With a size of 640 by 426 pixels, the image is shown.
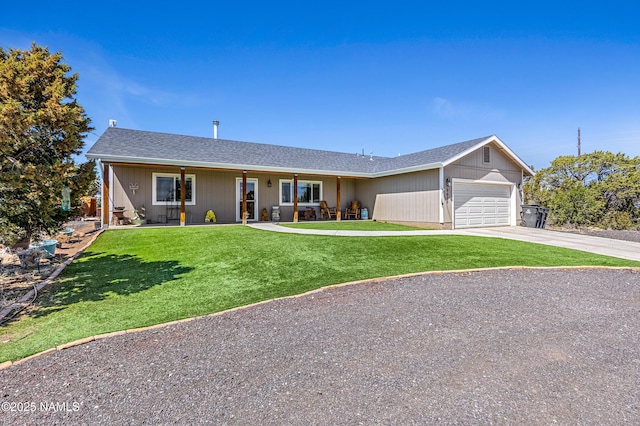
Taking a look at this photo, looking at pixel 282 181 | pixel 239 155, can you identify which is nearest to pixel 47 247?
pixel 239 155

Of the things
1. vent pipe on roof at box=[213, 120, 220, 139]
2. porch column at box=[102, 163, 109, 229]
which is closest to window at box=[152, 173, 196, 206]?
porch column at box=[102, 163, 109, 229]

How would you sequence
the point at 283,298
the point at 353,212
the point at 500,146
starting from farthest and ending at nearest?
the point at 353,212, the point at 500,146, the point at 283,298

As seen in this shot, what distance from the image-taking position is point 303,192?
53.5ft

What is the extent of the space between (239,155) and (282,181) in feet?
8.02

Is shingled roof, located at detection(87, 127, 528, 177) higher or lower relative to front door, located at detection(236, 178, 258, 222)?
higher

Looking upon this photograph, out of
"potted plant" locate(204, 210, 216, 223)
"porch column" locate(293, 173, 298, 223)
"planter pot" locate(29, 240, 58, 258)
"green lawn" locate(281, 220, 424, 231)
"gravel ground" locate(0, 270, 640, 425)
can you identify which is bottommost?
"gravel ground" locate(0, 270, 640, 425)

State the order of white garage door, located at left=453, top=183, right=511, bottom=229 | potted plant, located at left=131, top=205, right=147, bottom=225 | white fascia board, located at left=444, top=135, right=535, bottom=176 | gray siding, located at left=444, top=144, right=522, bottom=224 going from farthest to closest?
white garage door, located at left=453, top=183, right=511, bottom=229, gray siding, located at left=444, top=144, right=522, bottom=224, white fascia board, located at left=444, top=135, right=535, bottom=176, potted plant, located at left=131, top=205, right=147, bottom=225

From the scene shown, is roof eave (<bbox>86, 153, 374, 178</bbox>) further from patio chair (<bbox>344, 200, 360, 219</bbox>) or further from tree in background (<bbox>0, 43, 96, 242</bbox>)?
tree in background (<bbox>0, 43, 96, 242</bbox>)

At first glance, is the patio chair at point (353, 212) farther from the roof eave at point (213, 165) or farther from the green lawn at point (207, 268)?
the green lawn at point (207, 268)

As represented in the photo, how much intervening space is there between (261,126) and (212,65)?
8.00 metres

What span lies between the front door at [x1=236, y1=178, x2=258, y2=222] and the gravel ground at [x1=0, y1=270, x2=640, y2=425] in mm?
11086

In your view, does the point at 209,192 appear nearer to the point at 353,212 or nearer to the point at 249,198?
the point at 249,198

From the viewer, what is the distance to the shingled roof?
39.2 ft

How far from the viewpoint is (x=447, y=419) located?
1968mm
